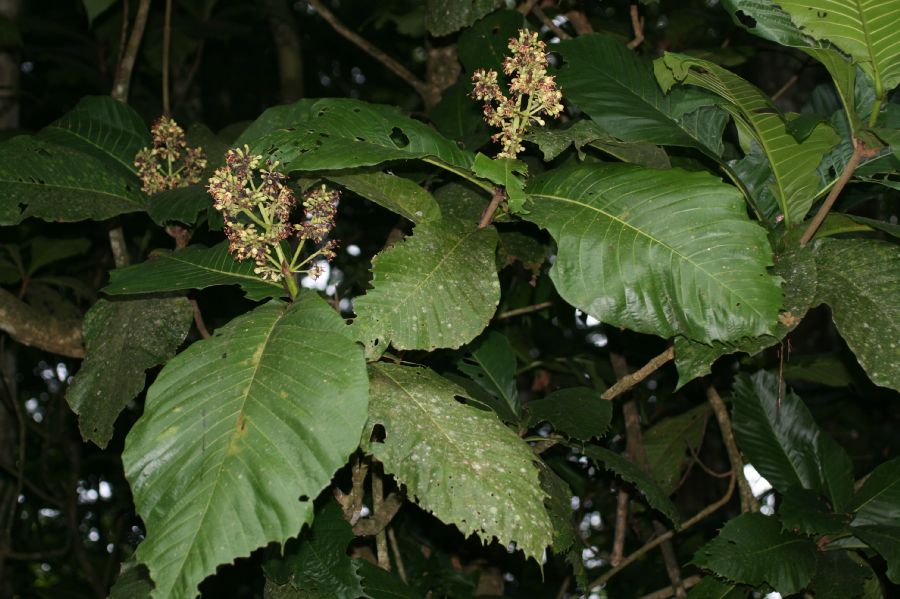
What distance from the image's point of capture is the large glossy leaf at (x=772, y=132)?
1741 mm

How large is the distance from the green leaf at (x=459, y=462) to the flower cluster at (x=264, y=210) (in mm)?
306

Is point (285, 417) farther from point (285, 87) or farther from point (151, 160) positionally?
point (285, 87)

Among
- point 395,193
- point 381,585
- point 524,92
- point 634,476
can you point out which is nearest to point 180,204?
point 395,193

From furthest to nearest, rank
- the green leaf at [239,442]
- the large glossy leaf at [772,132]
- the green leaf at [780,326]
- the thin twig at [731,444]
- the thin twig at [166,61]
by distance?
the thin twig at [166,61] < the thin twig at [731,444] < the large glossy leaf at [772,132] < the green leaf at [780,326] < the green leaf at [239,442]

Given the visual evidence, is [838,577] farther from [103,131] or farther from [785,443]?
[103,131]

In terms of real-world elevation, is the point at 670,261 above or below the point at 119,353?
above

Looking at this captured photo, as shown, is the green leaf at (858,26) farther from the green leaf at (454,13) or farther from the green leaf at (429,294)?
the green leaf at (454,13)

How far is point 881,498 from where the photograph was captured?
7.52ft

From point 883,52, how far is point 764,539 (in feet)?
3.88

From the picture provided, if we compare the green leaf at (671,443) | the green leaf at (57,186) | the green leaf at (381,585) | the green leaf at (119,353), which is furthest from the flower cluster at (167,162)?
the green leaf at (671,443)

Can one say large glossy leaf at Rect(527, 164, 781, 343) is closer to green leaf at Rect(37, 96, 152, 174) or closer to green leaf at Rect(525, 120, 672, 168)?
green leaf at Rect(525, 120, 672, 168)

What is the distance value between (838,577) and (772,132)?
3.75ft

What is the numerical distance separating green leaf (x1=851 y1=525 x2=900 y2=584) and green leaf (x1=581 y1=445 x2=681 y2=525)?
0.45m

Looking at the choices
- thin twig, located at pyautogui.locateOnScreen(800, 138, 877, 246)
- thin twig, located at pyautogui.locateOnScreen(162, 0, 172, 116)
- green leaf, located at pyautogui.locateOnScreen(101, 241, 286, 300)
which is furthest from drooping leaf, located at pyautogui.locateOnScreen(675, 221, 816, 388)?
thin twig, located at pyautogui.locateOnScreen(162, 0, 172, 116)
